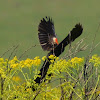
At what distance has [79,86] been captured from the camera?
6.38 metres

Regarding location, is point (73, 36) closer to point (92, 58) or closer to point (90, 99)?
point (92, 58)

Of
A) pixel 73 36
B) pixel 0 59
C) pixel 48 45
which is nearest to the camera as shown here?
pixel 0 59

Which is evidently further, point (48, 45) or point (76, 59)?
point (48, 45)

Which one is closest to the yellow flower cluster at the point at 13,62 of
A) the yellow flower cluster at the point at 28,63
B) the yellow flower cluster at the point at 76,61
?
the yellow flower cluster at the point at 28,63

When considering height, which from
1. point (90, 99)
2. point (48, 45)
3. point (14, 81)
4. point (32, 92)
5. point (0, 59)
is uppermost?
point (48, 45)

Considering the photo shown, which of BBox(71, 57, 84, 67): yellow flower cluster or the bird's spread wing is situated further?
the bird's spread wing

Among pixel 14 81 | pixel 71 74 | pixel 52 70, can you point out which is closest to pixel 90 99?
pixel 71 74

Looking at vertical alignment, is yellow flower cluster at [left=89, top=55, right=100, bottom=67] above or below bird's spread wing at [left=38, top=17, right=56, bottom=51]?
below

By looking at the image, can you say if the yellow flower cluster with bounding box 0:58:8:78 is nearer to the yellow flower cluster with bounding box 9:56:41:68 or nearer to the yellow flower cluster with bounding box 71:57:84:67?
the yellow flower cluster with bounding box 9:56:41:68

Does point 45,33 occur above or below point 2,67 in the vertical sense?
above

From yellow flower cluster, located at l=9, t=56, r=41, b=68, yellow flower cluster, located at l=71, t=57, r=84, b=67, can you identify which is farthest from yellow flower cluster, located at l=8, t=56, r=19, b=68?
yellow flower cluster, located at l=71, t=57, r=84, b=67

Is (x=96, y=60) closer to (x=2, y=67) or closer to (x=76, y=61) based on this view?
(x=76, y=61)

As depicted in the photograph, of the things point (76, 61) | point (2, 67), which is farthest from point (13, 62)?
point (76, 61)

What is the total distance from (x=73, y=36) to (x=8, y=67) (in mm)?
1901
